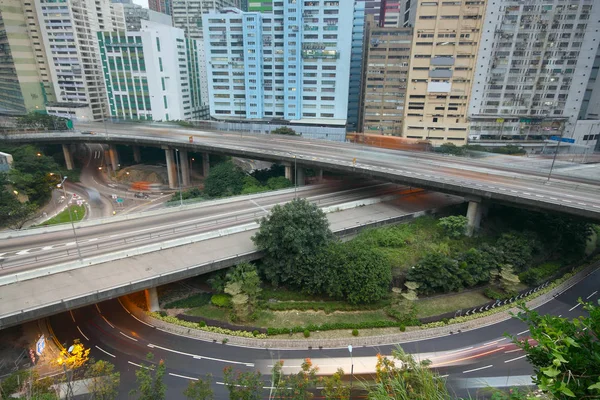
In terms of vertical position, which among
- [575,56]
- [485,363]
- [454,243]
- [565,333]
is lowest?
[485,363]

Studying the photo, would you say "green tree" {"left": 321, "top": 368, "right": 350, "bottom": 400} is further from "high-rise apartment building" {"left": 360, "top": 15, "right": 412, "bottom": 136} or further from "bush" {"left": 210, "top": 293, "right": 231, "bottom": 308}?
"high-rise apartment building" {"left": 360, "top": 15, "right": 412, "bottom": 136}

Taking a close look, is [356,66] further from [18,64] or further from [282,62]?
[18,64]

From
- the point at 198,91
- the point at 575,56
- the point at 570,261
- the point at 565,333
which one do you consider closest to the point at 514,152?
the point at 575,56

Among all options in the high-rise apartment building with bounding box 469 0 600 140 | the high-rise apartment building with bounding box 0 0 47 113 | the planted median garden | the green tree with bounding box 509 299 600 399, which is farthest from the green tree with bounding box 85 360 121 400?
the high-rise apartment building with bounding box 0 0 47 113

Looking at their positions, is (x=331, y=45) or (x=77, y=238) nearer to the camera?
(x=77, y=238)

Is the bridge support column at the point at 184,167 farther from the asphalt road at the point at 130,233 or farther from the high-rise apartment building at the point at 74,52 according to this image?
the high-rise apartment building at the point at 74,52

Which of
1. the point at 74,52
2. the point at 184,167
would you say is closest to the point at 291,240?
the point at 184,167

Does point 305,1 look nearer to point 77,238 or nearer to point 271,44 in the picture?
point 271,44

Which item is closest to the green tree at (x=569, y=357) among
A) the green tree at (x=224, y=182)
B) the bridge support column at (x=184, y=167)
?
the green tree at (x=224, y=182)
